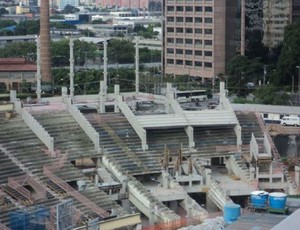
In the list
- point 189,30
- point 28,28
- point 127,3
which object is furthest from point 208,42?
point 127,3

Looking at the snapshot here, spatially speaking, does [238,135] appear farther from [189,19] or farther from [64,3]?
[64,3]

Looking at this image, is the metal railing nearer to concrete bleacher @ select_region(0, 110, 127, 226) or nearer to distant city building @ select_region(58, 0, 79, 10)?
concrete bleacher @ select_region(0, 110, 127, 226)

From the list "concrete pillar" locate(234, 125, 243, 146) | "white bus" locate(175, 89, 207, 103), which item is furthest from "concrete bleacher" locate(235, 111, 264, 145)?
"white bus" locate(175, 89, 207, 103)

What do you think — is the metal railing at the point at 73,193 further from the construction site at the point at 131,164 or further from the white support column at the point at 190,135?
the white support column at the point at 190,135

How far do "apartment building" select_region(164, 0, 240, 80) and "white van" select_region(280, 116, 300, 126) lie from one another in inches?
668

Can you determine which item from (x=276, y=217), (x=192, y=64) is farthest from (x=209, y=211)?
(x=192, y=64)

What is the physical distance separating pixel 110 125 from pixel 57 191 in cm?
462

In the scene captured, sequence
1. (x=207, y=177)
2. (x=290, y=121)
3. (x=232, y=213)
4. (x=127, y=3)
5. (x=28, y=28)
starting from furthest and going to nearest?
(x=127, y=3) → (x=28, y=28) → (x=290, y=121) → (x=207, y=177) → (x=232, y=213)

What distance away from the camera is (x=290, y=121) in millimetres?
35906

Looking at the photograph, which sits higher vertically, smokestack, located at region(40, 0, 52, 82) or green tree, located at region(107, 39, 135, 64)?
smokestack, located at region(40, 0, 52, 82)

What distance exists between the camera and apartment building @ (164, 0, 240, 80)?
5244 cm

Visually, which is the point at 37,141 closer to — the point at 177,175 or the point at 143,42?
the point at 177,175

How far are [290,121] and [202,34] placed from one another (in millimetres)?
17853

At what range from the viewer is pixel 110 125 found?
27234 millimetres
